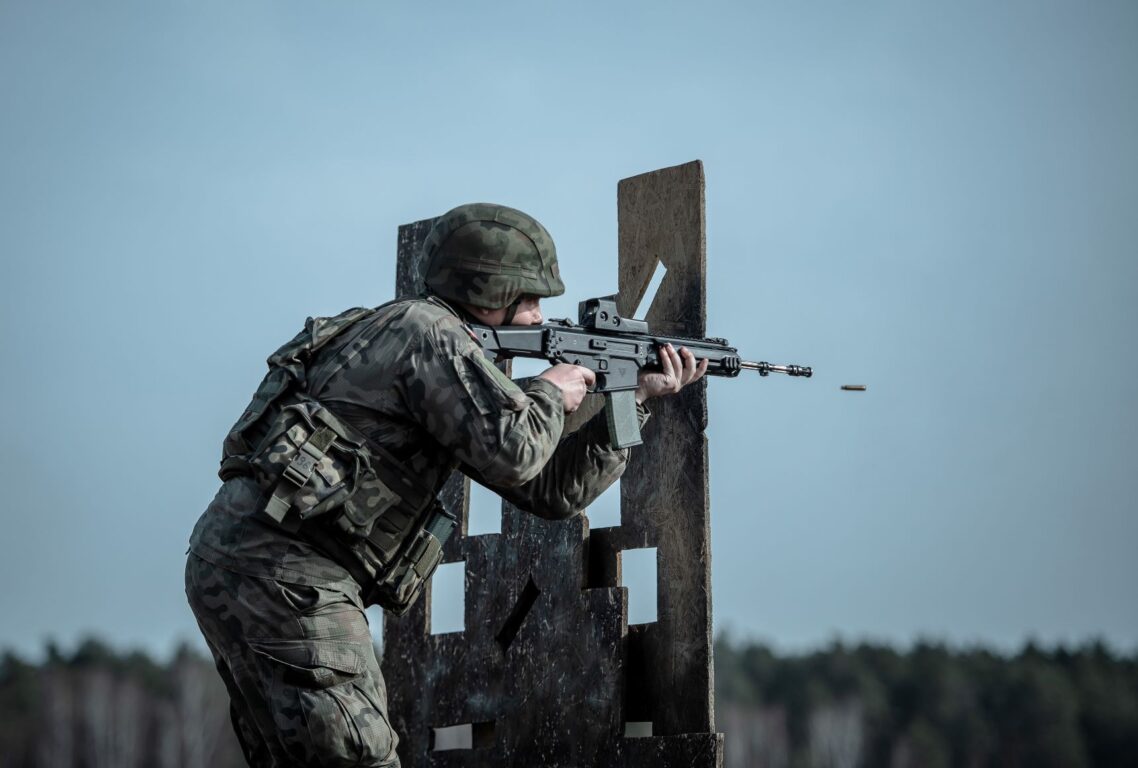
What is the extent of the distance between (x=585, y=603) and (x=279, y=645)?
2.01 meters

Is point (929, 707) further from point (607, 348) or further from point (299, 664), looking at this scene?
point (299, 664)

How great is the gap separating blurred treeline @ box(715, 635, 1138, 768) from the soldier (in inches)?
1529

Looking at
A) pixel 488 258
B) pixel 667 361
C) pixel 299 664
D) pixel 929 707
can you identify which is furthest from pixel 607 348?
pixel 929 707

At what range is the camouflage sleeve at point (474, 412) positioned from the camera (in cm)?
412

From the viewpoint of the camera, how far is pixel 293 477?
13.3 ft

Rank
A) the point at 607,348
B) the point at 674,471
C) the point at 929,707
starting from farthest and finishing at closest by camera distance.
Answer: the point at 929,707 < the point at 674,471 < the point at 607,348

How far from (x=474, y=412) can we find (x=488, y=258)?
2.34 ft

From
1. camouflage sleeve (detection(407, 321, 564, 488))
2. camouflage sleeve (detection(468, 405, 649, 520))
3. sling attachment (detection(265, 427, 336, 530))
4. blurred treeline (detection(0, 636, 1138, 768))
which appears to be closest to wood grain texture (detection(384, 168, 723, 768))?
camouflage sleeve (detection(468, 405, 649, 520))

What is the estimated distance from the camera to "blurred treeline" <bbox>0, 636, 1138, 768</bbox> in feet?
123

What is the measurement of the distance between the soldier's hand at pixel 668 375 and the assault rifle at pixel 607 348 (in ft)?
0.11

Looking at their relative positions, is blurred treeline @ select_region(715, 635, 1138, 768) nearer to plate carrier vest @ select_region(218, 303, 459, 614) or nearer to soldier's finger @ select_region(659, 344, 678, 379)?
soldier's finger @ select_region(659, 344, 678, 379)

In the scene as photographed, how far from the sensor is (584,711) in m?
5.70

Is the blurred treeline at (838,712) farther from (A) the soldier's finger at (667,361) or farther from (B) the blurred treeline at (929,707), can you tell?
(A) the soldier's finger at (667,361)

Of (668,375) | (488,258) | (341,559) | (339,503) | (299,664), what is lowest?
(299,664)
